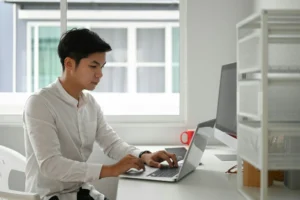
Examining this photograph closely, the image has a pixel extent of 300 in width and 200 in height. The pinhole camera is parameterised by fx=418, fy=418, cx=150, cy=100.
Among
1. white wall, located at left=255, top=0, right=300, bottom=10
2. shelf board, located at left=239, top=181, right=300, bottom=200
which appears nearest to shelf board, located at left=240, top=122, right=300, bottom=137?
shelf board, located at left=239, top=181, right=300, bottom=200

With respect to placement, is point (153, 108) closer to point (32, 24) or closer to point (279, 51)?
point (32, 24)

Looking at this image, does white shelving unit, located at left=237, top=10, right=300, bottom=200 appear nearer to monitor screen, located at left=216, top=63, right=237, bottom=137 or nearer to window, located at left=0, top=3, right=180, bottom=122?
monitor screen, located at left=216, top=63, right=237, bottom=137

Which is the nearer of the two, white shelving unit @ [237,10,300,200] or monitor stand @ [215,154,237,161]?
white shelving unit @ [237,10,300,200]

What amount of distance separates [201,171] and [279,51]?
618 millimetres

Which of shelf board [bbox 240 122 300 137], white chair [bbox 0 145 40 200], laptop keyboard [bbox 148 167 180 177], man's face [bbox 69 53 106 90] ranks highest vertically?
man's face [bbox 69 53 106 90]

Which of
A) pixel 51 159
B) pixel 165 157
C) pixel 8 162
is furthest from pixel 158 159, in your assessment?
pixel 8 162

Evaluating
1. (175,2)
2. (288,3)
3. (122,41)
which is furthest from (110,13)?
(288,3)

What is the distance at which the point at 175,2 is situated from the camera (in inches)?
117

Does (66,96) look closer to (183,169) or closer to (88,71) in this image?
(88,71)

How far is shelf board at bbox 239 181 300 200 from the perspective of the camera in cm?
139

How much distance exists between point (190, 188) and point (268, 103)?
1.49 feet

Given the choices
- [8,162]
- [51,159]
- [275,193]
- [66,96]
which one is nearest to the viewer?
[275,193]

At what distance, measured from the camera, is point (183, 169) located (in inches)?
65.7

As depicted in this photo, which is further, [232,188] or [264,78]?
[232,188]
